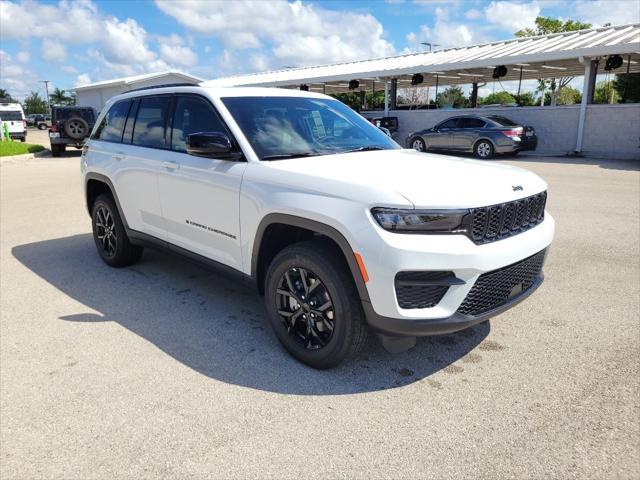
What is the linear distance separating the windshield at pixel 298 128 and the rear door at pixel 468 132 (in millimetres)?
13957

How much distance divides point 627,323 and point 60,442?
399 centimetres

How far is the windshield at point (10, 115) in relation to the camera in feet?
111

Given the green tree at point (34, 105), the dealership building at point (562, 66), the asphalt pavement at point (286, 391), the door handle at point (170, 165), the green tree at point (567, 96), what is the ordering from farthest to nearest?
the green tree at point (34, 105) < the green tree at point (567, 96) < the dealership building at point (562, 66) < the door handle at point (170, 165) < the asphalt pavement at point (286, 391)

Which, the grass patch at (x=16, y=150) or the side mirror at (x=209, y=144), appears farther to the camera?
the grass patch at (x=16, y=150)

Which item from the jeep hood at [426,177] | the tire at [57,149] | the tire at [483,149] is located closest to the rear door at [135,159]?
the jeep hood at [426,177]

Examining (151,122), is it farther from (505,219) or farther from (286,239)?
(505,219)

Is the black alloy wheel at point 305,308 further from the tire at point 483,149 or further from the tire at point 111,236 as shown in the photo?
the tire at point 483,149

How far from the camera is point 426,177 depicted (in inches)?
126

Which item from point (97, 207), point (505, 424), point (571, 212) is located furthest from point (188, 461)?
point (571, 212)

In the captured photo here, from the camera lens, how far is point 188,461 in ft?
8.45

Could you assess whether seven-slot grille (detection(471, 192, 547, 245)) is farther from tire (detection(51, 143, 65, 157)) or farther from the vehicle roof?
tire (detection(51, 143, 65, 157))

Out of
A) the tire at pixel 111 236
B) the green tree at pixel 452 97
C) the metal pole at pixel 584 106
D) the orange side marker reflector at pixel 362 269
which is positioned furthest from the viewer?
the green tree at pixel 452 97

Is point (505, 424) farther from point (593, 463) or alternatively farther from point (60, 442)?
point (60, 442)

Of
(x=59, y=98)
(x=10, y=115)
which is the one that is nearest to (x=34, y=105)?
(x=59, y=98)
